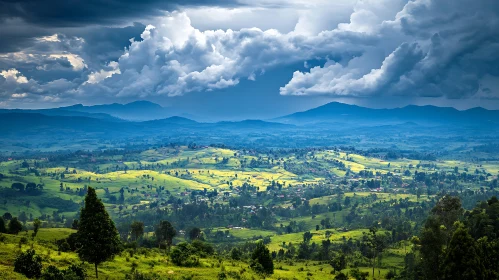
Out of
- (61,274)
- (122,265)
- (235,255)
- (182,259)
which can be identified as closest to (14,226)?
(235,255)

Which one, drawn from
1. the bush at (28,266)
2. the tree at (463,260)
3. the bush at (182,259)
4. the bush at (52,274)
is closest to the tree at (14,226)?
the bush at (182,259)

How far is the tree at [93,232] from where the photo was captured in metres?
29.9

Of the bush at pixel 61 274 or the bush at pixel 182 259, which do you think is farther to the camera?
the bush at pixel 182 259

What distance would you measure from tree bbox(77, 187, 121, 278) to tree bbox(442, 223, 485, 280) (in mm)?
30715

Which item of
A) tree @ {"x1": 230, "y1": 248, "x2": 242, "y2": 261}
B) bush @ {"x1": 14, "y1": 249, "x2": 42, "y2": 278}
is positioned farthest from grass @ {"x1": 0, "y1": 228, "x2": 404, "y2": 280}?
tree @ {"x1": 230, "y1": 248, "x2": 242, "y2": 261}

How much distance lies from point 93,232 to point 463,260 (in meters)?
32.4

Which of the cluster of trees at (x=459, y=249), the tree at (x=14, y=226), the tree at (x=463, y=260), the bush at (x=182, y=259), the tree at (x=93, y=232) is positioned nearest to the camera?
the tree at (x=93, y=232)

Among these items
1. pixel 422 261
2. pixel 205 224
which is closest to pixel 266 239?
pixel 205 224

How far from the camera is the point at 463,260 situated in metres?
37.1

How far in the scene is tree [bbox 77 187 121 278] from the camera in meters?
29.9

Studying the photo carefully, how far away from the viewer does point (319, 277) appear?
5409 cm

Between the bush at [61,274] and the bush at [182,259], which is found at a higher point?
the bush at [61,274]

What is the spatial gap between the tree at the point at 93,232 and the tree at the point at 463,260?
1209 inches

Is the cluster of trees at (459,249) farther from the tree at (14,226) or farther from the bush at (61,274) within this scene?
the tree at (14,226)
